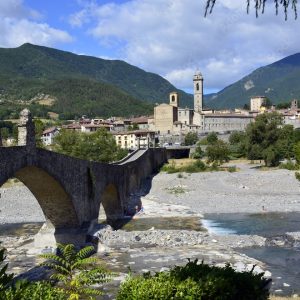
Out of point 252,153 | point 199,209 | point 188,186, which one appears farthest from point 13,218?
point 252,153

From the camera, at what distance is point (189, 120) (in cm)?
11706

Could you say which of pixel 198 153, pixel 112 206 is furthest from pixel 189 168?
pixel 112 206

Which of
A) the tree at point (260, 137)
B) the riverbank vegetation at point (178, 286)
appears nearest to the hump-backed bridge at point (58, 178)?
the riverbank vegetation at point (178, 286)

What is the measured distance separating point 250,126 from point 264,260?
46.4 m

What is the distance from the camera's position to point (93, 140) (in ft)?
212

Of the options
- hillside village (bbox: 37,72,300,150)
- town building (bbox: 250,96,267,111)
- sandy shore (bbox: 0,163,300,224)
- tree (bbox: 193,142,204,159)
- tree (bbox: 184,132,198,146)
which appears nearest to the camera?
sandy shore (bbox: 0,163,300,224)

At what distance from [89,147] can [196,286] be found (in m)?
53.2

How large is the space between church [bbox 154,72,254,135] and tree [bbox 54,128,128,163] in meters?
44.1

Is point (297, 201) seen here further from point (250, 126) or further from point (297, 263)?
point (250, 126)

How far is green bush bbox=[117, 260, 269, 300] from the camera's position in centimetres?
877

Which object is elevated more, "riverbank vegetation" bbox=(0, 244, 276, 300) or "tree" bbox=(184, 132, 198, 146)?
"tree" bbox=(184, 132, 198, 146)

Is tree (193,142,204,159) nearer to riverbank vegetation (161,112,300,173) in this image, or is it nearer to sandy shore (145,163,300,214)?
riverbank vegetation (161,112,300,173)

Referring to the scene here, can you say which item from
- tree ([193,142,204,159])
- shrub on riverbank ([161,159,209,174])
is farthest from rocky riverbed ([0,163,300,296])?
tree ([193,142,204,159])

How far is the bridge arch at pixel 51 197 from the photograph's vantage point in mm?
20750
